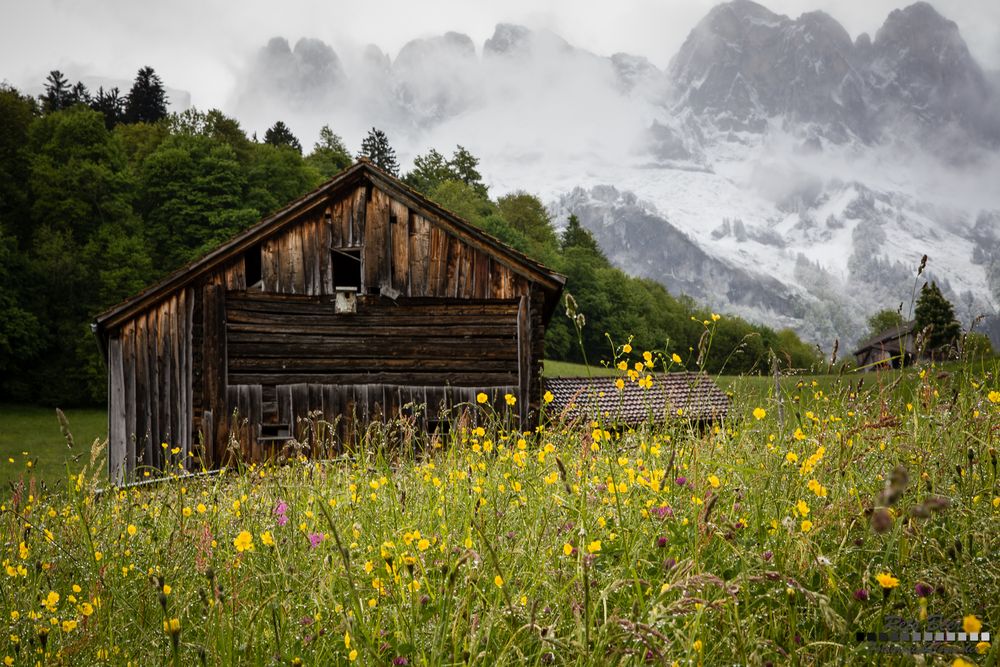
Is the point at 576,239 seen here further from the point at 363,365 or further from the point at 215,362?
the point at 215,362

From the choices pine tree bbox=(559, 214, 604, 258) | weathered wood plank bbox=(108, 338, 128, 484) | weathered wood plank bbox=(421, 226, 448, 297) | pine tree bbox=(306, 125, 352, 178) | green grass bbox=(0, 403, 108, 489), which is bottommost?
green grass bbox=(0, 403, 108, 489)

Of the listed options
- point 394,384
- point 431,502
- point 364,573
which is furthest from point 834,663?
point 394,384

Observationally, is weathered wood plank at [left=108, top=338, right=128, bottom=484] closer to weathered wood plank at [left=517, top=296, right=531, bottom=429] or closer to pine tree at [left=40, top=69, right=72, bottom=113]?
weathered wood plank at [left=517, top=296, right=531, bottom=429]

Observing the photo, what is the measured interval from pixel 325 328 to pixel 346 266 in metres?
2.82

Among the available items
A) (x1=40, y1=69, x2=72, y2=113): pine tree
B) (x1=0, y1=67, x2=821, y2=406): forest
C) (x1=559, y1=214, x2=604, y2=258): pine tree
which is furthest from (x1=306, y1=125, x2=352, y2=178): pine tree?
(x1=559, y1=214, x2=604, y2=258): pine tree

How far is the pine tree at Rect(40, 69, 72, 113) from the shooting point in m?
60.3

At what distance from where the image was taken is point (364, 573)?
313cm

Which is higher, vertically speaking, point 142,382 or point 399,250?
point 399,250

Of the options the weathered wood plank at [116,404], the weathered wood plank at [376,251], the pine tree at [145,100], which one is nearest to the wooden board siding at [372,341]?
the weathered wood plank at [376,251]

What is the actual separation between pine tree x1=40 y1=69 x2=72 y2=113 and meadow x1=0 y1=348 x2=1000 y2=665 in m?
68.8

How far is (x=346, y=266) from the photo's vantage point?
17891 mm

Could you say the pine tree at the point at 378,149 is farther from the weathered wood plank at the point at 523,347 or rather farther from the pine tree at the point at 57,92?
the weathered wood plank at the point at 523,347

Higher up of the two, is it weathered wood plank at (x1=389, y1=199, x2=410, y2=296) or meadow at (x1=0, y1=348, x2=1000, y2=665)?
weathered wood plank at (x1=389, y1=199, x2=410, y2=296)

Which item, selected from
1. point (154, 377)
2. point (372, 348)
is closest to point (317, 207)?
point (372, 348)
